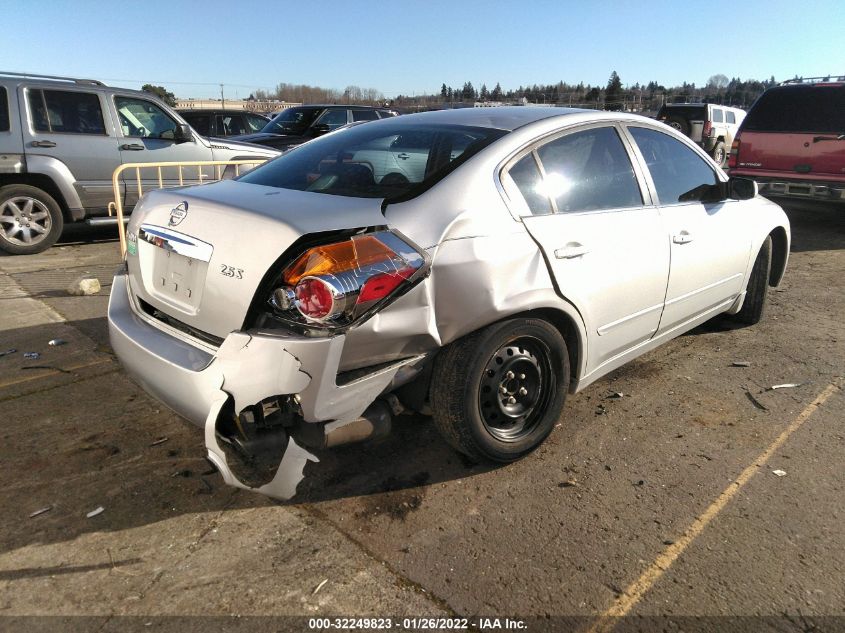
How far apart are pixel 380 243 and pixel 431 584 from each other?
Answer: 1.29m

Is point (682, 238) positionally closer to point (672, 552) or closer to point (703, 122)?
point (672, 552)

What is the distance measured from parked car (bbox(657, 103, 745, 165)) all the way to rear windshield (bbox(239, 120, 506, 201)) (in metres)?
19.2

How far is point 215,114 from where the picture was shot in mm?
13938

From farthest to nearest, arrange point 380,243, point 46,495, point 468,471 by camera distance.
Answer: point 468,471
point 46,495
point 380,243

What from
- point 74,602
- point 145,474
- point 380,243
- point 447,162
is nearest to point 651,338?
point 447,162

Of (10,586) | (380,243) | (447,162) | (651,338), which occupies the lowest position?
(10,586)

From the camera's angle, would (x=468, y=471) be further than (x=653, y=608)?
Yes

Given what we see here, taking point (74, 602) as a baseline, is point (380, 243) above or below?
above

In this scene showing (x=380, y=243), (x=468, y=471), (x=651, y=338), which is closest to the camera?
(x=380, y=243)

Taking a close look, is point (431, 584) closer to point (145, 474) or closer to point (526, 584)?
point (526, 584)

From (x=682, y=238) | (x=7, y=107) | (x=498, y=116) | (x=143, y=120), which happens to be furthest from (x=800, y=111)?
(x=7, y=107)

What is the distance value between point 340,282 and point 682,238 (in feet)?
7.87

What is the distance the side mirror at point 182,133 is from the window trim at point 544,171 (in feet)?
22.1

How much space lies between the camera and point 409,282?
244 centimetres
